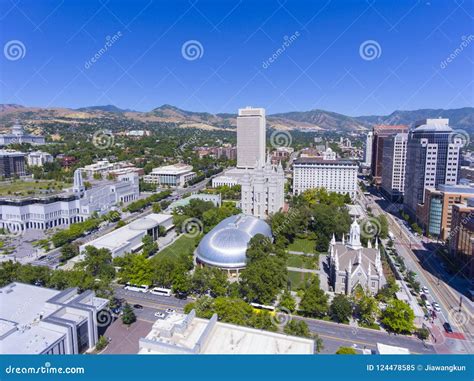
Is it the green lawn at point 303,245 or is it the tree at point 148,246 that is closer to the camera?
the tree at point 148,246

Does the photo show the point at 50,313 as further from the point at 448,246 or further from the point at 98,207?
the point at 448,246

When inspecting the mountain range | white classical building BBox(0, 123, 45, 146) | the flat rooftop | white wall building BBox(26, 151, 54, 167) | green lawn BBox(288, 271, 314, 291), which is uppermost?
the mountain range

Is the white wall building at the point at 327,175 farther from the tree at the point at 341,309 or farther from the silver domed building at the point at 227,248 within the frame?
the tree at the point at 341,309

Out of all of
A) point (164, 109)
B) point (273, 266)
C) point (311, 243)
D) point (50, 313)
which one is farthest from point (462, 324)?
point (164, 109)

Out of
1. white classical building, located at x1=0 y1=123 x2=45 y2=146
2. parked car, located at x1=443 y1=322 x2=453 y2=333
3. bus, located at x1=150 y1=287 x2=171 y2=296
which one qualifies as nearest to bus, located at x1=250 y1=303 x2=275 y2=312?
bus, located at x1=150 y1=287 x2=171 y2=296

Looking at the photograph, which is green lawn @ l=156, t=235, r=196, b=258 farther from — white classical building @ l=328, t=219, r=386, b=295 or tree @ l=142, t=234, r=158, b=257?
white classical building @ l=328, t=219, r=386, b=295

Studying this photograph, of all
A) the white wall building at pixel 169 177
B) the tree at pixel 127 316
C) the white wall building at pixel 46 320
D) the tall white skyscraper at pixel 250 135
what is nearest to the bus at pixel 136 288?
the tree at pixel 127 316

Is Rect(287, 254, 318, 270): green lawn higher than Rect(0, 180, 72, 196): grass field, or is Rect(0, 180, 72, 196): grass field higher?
Rect(0, 180, 72, 196): grass field
